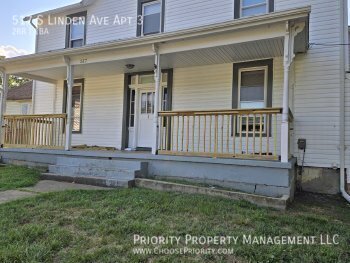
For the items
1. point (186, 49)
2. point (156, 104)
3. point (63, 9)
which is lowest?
point (156, 104)

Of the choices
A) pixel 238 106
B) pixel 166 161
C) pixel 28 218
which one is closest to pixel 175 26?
pixel 238 106

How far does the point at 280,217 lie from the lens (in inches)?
170

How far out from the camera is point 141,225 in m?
3.75

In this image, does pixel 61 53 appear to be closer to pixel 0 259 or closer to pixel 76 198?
pixel 76 198

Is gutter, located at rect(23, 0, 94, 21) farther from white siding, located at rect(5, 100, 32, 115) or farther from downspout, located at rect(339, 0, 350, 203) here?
downspout, located at rect(339, 0, 350, 203)

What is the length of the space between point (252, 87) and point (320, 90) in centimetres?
160

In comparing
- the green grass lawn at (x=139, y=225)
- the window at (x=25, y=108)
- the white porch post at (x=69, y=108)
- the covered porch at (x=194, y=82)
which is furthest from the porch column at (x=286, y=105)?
the window at (x=25, y=108)

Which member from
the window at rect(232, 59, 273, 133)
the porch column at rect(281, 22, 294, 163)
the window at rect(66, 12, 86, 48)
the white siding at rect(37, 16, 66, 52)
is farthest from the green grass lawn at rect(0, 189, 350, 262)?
the white siding at rect(37, 16, 66, 52)

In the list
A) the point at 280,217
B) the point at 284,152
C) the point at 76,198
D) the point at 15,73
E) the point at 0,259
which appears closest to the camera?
the point at 0,259

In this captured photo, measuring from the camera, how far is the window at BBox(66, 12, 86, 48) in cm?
1061

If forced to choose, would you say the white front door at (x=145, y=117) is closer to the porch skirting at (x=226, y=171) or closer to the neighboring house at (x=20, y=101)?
the porch skirting at (x=226, y=171)

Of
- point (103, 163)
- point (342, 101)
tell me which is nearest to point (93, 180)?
point (103, 163)

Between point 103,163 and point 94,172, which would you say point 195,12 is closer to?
point 103,163

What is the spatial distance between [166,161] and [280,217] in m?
2.98
